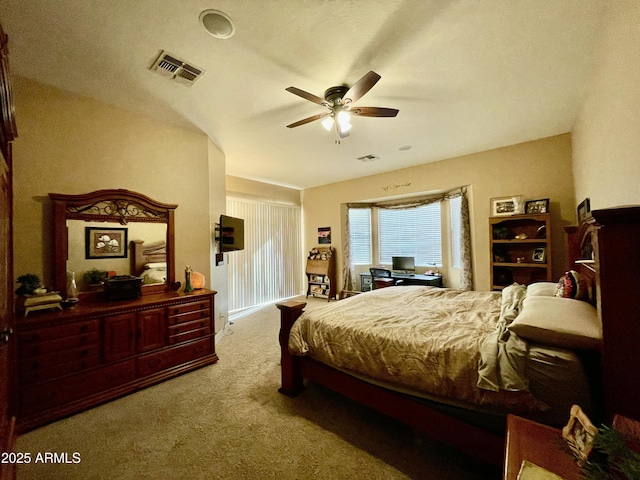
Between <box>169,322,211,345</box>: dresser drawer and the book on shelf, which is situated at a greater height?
the book on shelf

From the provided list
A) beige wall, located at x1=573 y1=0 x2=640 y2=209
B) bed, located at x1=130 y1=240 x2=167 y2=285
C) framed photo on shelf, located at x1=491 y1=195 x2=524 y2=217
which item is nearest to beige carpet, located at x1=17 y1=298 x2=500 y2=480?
bed, located at x1=130 y1=240 x2=167 y2=285

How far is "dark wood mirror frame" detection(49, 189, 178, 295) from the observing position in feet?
7.46

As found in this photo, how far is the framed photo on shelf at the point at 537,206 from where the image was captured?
3.40 meters

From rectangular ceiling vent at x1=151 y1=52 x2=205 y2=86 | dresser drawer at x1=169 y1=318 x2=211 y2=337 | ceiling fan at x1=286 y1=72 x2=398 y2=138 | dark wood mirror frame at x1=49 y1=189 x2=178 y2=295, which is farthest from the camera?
dresser drawer at x1=169 y1=318 x2=211 y2=337

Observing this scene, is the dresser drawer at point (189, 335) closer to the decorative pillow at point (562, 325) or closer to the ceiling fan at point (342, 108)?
the ceiling fan at point (342, 108)

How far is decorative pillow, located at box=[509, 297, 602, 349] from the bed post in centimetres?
161

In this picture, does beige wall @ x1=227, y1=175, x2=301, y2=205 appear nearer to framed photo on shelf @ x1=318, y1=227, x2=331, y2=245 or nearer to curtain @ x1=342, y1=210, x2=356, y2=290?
framed photo on shelf @ x1=318, y1=227, x2=331, y2=245

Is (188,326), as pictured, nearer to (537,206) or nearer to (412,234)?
(412,234)

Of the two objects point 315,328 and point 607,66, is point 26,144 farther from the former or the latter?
point 607,66

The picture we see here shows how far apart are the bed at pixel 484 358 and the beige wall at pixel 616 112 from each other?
0.51 meters

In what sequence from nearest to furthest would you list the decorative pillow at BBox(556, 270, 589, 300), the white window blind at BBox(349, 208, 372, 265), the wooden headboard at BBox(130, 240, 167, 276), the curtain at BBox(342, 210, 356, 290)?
1. the decorative pillow at BBox(556, 270, 589, 300)
2. the wooden headboard at BBox(130, 240, 167, 276)
3. the curtain at BBox(342, 210, 356, 290)
4. the white window blind at BBox(349, 208, 372, 265)

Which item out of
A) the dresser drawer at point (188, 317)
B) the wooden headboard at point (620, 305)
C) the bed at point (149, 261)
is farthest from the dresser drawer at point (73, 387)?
the wooden headboard at point (620, 305)

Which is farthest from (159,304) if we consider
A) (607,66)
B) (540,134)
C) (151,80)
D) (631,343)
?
(540,134)

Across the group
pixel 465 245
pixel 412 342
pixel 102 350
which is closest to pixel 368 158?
pixel 465 245
